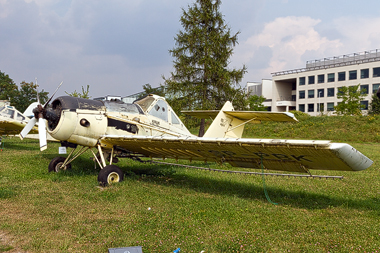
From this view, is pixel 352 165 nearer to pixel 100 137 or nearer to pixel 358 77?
pixel 100 137

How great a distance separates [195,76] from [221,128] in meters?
11.3

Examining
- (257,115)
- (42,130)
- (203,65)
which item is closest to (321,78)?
(203,65)

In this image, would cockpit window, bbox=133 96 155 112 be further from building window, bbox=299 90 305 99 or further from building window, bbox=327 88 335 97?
building window, bbox=299 90 305 99

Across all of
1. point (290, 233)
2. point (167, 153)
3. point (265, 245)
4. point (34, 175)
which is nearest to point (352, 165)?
point (290, 233)

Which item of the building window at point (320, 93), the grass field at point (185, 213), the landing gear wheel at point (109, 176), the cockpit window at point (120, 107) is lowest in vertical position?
the grass field at point (185, 213)

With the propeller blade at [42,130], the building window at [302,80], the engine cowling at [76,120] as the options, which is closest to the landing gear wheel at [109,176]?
the engine cowling at [76,120]

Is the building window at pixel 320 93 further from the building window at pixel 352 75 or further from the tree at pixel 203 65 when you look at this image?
the tree at pixel 203 65

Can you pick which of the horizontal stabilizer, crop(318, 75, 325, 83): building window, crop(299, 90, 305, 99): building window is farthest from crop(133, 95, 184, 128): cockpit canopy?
crop(299, 90, 305, 99): building window

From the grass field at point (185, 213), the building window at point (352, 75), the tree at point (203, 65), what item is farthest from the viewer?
the building window at point (352, 75)

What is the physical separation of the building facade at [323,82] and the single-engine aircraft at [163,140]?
4733 centimetres

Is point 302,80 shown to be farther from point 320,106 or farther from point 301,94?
point 320,106

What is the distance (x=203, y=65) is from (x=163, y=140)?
1443 centimetres

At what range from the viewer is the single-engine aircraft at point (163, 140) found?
226 inches

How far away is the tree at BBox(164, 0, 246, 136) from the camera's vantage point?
2025 cm
